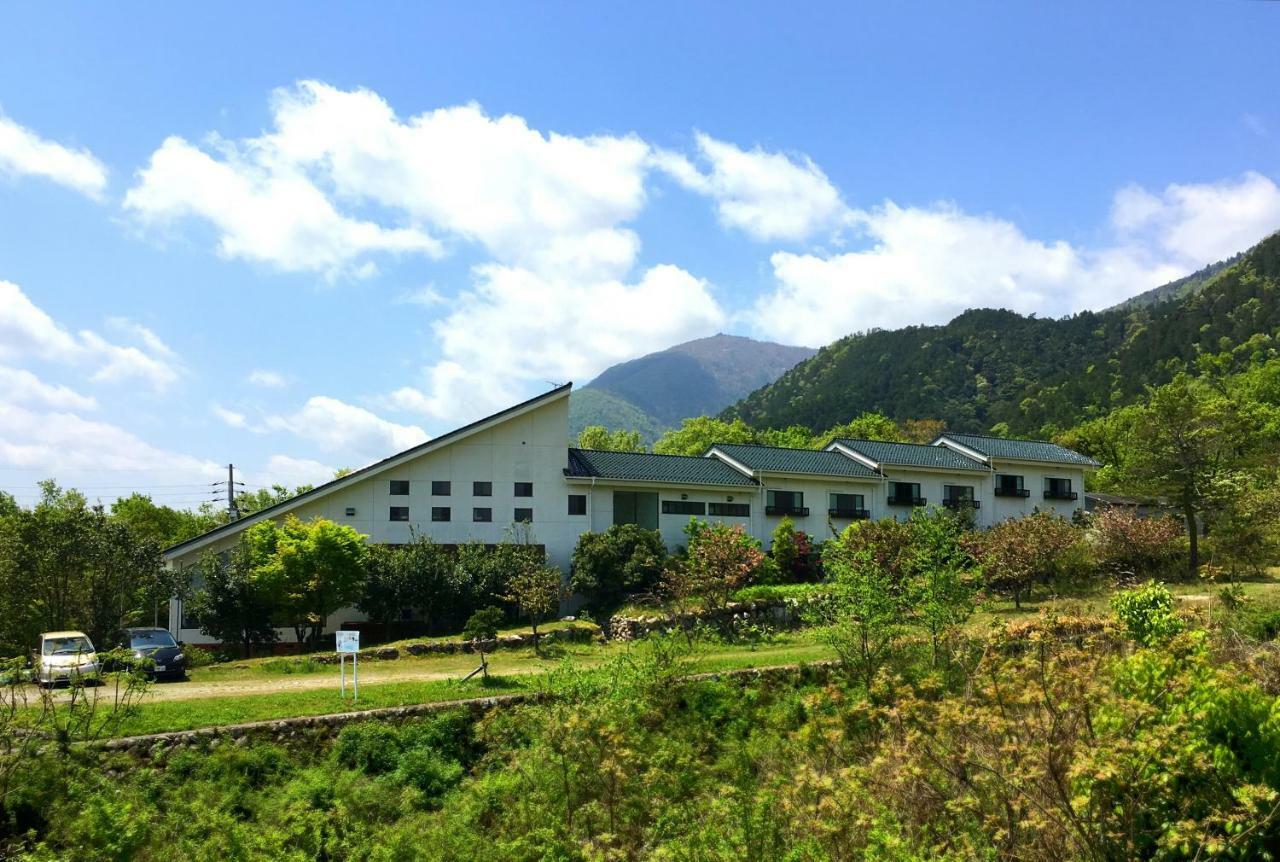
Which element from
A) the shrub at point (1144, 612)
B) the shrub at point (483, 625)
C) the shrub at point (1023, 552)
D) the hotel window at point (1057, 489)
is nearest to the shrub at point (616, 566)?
the shrub at point (483, 625)

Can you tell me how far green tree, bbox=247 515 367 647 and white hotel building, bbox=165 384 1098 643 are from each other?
1.96m

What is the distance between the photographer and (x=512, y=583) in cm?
2316

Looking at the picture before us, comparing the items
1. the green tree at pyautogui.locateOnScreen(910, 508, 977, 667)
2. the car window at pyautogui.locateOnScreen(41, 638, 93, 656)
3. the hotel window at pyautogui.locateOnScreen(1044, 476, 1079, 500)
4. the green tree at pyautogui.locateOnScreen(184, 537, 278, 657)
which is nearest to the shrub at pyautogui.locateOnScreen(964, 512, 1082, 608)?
the green tree at pyautogui.locateOnScreen(910, 508, 977, 667)

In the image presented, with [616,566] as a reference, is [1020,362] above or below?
above

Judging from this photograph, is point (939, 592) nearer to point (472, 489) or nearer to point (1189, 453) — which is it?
→ point (472, 489)

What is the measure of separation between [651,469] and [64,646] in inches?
754

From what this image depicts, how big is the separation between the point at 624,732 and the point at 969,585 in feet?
28.0

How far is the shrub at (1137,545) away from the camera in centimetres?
2680

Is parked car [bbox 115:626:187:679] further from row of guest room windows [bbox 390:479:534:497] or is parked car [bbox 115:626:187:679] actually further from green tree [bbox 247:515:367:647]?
row of guest room windows [bbox 390:479:534:497]

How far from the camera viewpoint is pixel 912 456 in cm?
3603

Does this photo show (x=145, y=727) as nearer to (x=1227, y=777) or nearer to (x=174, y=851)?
(x=174, y=851)

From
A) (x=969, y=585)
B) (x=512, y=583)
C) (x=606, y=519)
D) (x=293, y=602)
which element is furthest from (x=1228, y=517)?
(x=293, y=602)

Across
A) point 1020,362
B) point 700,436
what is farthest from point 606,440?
point 1020,362

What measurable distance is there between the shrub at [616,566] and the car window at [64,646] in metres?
13.2
